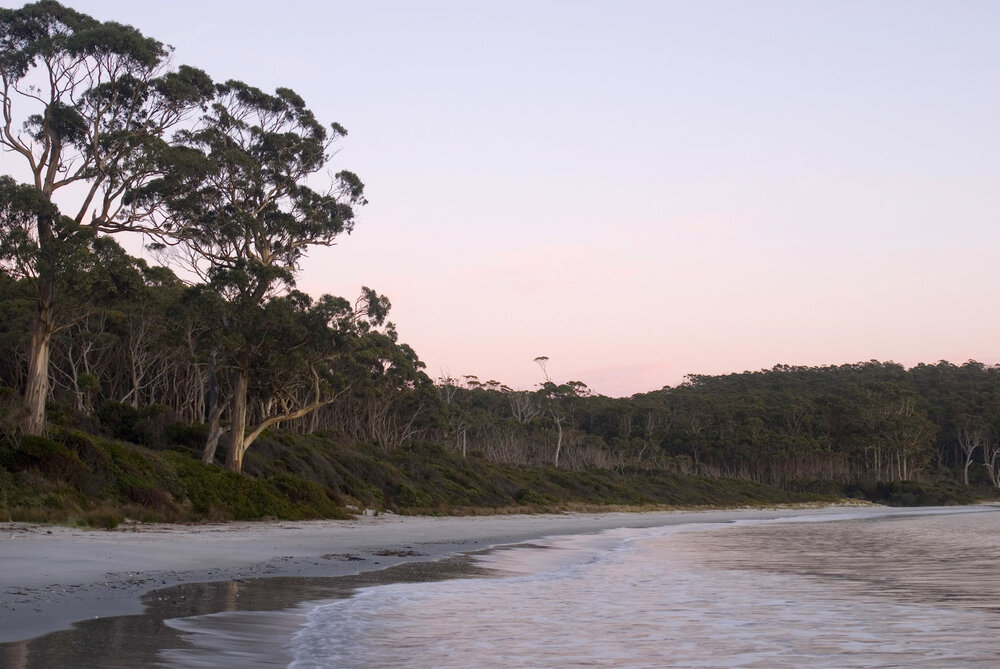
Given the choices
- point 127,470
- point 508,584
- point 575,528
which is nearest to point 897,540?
point 575,528

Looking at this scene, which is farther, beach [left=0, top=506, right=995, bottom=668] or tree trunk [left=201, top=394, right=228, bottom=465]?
tree trunk [left=201, top=394, right=228, bottom=465]

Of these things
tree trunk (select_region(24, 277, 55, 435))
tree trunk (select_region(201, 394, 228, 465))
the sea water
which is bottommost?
the sea water

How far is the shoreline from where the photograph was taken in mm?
9094

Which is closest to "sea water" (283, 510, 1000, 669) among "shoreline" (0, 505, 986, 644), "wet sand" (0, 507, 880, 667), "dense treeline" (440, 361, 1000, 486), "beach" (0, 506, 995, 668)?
"beach" (0, 506, 995, 668)

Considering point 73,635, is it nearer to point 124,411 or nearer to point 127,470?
point 127,470

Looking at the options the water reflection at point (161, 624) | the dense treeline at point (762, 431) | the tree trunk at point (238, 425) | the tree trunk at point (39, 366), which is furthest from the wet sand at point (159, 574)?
the dense treeline at point (762, 431)

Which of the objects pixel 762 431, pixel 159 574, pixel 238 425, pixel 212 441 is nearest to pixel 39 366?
pixel 212 441

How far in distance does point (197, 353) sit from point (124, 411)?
3450 millimetres

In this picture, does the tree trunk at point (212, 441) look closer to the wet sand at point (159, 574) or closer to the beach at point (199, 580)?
the beach at point (199, 580)

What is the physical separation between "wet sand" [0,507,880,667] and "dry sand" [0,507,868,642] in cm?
2

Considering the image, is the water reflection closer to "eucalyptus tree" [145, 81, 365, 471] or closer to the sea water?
the sea water

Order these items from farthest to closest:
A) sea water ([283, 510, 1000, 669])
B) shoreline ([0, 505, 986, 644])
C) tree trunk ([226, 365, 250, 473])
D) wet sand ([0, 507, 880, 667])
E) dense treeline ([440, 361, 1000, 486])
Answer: dense treeline ([440, 361, 1000, 486]) → tree trunk ([226, 365, 250, 473]) → shoreline ([0, 505, 986, 644]) → sea water ([283, 510, 1000, 669]) → wet sand ([0, 507, 880, 667])

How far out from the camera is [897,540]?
3028 cm

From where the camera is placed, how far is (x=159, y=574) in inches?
498
